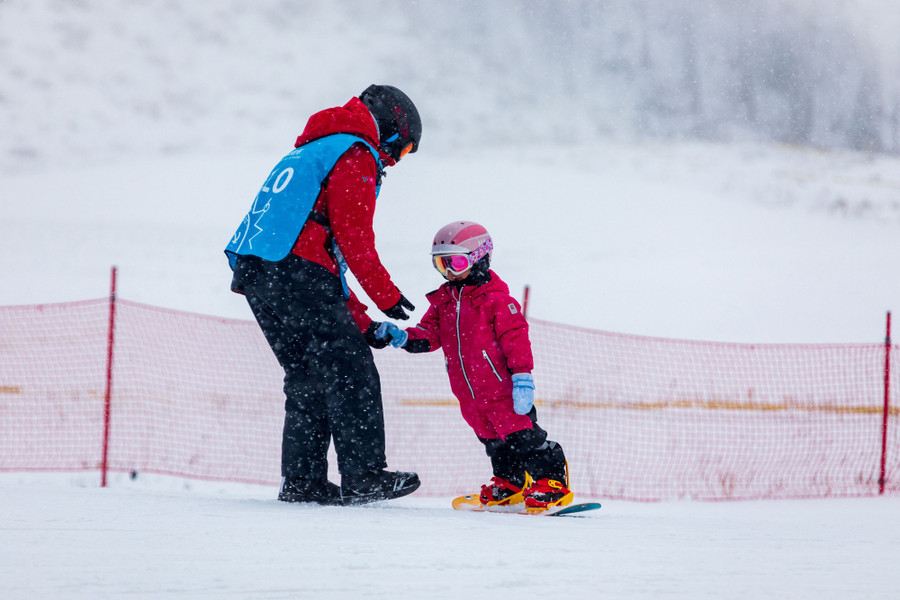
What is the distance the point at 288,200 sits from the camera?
3338 millimetres

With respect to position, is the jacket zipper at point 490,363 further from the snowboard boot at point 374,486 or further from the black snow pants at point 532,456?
the snowboard boot at point 374,486

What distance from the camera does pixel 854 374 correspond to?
17.5 m

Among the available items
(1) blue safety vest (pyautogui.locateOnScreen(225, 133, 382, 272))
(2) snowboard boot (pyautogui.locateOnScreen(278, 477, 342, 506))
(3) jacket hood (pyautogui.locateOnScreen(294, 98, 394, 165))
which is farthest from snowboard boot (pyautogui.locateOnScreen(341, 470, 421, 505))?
(3) jacket hood (pyautogui.locateOnScreen(294, 98, 394, 165))

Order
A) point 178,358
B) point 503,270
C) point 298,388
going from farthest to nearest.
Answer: point 503,270
point 178,358
point 298,388

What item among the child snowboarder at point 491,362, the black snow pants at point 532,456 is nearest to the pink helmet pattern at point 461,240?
the child snowboarder at point 491,362

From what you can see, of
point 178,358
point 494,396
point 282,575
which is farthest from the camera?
point 178,358

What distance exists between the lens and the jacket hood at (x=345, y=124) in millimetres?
3467

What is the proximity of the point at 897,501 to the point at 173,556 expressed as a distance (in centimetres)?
505

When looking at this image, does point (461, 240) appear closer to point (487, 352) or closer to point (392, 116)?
point (487, 352)

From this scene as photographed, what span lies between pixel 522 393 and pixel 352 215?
1133 millimetres

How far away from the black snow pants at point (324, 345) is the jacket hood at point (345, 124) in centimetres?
57

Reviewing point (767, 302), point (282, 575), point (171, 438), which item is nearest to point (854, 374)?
point (171, 438)

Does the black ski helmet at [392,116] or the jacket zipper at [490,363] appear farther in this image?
the jacket zipper at [490,363]

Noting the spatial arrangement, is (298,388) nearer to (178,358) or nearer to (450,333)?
(450,333)
